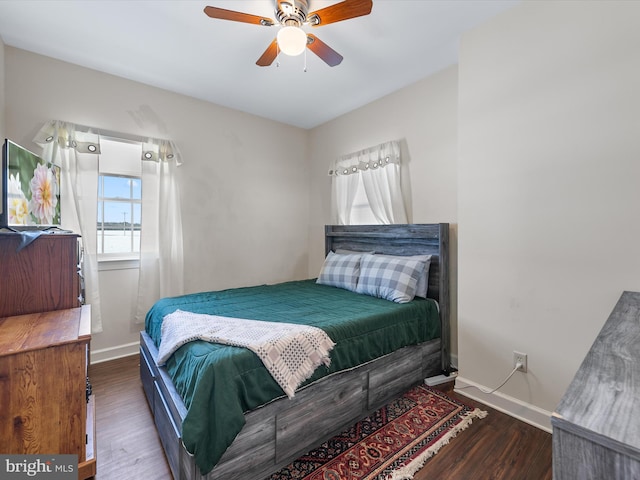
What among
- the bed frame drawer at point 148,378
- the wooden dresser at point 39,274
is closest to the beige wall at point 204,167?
the bed frame drawer at point 148,378

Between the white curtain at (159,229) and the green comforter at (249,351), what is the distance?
2.44 feet

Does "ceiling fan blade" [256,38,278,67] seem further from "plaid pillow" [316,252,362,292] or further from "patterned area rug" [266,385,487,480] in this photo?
"patterned area rug" [266,385,487,480]

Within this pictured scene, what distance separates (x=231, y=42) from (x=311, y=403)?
270 centimetres

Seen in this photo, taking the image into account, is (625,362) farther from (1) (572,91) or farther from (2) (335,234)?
(2) (335,234)

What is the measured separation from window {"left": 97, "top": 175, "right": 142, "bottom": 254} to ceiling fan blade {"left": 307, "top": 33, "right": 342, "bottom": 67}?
228 cm

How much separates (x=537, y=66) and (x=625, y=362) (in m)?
1.89

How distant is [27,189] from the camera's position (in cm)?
186

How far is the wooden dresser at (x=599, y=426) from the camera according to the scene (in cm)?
54

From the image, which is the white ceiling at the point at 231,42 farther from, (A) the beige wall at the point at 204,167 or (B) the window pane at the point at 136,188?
(B) the window pane at the point at 136,188

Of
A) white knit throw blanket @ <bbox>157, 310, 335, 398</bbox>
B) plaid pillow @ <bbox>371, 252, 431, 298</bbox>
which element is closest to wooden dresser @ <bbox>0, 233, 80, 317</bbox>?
white knit throw blanket @ <bbox>157, 310, 335, 398</bbox>

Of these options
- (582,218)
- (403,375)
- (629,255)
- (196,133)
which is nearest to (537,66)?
(582,218)

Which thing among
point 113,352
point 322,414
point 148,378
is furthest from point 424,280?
point 113,352

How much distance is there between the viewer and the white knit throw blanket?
1513 millimetres

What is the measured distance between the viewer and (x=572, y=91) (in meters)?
1.75
